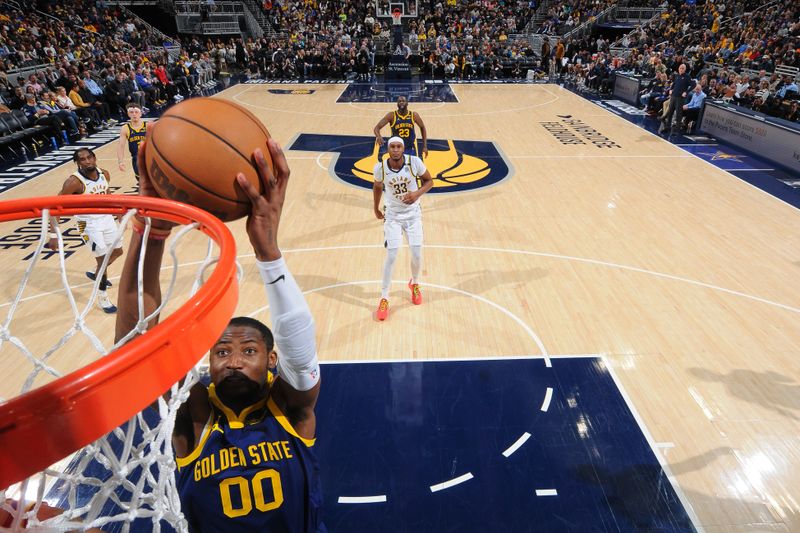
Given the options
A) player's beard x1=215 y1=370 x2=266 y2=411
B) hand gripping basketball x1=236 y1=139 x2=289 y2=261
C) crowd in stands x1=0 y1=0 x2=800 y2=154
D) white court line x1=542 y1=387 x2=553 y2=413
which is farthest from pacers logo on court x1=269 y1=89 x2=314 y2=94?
hand gripping basketball x1=236 y1=139 x2=289 y2=261

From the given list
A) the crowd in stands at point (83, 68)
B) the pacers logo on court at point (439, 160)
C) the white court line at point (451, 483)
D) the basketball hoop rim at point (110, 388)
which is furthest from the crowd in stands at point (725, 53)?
the crowd in stands at point (83, 68)

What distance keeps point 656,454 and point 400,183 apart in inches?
126

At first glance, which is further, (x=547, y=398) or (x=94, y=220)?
(x=94, y=220)

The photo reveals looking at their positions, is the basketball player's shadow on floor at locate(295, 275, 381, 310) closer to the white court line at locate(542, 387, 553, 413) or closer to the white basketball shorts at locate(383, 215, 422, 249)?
the white basketball shorts at locate(383, 215, 422, 249)

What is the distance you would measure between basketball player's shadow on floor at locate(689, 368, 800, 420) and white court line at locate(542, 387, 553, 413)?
51.0 inches

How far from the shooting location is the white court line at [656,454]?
319cm

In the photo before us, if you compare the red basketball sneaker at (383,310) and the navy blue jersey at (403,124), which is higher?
the navy blue jersey at (403,124)

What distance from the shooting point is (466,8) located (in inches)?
1050

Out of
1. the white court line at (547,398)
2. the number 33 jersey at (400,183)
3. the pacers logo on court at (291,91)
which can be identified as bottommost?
the white court line at (547,398)

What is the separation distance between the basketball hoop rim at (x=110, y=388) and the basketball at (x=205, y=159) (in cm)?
29

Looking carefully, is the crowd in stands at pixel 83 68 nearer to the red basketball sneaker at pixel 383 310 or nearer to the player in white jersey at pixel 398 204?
the player in white jersey at pixel 398 204

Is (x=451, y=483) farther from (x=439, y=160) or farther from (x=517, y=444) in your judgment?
(x=439, y=160)

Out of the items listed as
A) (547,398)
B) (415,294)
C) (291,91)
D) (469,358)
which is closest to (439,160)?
(415,294)

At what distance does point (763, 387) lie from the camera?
4.25 metres
